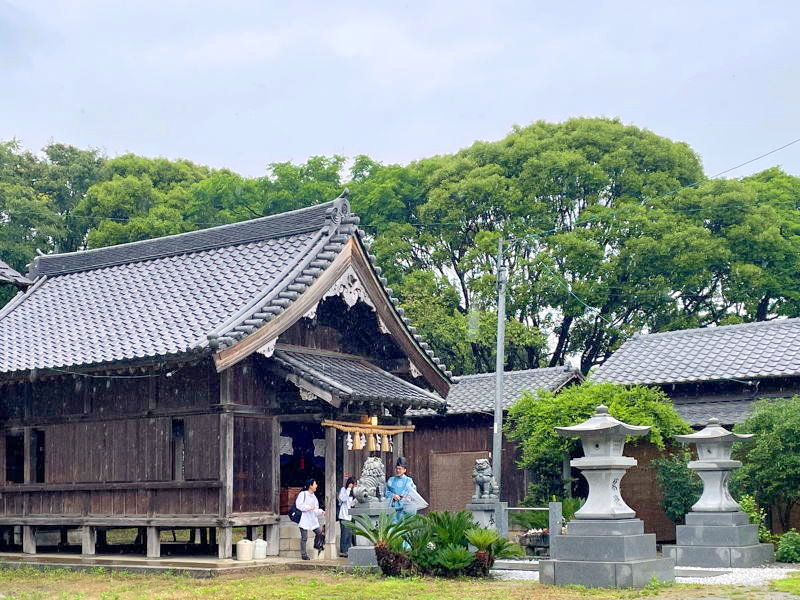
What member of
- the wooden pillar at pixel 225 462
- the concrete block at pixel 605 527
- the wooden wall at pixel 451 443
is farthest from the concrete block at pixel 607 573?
the wooden wall at pixel 451 443

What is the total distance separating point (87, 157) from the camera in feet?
183

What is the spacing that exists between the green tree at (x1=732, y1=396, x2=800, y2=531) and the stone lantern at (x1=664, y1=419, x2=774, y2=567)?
105cm

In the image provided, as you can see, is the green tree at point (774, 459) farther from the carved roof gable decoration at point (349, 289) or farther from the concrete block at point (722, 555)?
the carved roof gable decoration at point (349, 289)

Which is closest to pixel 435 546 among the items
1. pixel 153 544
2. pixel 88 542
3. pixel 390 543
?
pixel 390 543

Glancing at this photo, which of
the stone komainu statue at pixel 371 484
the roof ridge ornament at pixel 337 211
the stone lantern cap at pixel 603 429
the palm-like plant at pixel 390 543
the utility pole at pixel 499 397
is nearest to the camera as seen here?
the stone lantern cap at pixel 603 429

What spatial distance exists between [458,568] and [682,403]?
46.3 ft

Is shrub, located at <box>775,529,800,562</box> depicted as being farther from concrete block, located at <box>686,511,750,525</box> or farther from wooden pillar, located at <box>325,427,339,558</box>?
wooden pillar, located at <box>325,427,339,558</box>

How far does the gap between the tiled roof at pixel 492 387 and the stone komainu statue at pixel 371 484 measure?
45.5 feet

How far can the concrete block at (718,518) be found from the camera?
21.8 metres

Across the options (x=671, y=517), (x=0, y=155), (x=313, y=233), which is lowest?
(x=671, y=517)

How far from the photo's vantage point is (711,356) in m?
31.0

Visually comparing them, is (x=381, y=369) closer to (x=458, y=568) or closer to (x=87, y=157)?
(x=458, y=568)

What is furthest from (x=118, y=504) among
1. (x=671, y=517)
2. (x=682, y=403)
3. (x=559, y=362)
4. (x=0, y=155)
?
(x=0, y=155)

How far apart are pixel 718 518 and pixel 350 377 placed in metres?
8.17
